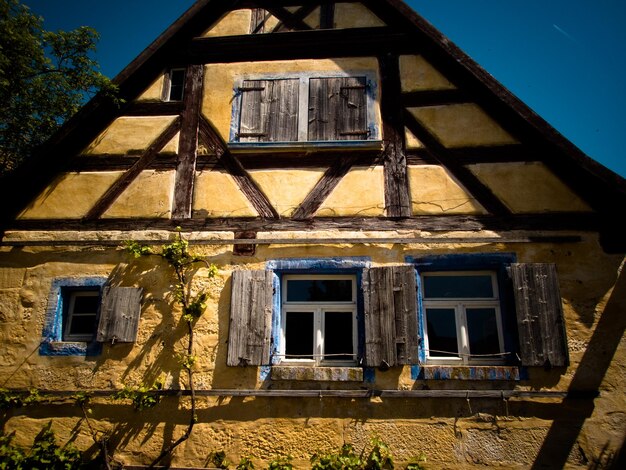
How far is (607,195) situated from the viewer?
4.50m

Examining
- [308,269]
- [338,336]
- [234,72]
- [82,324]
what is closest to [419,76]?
[234,72]

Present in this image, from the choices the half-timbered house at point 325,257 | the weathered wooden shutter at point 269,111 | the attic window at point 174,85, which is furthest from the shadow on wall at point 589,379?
the attic window at point 174,85

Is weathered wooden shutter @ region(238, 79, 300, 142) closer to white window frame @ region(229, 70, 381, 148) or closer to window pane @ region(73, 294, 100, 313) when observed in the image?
white window frame @ region(229, 70, 381, 148)

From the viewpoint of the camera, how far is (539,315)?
423 centimetres

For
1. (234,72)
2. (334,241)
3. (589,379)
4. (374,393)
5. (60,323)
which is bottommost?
(374,393)

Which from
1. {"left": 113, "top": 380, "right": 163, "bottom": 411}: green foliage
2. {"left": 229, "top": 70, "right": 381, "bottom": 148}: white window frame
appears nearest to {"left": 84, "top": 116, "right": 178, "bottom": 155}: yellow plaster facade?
{"left": 229, "top": 70, "right": 381, "bottom": 148}: white window frame

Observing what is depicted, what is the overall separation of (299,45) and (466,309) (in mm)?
4244

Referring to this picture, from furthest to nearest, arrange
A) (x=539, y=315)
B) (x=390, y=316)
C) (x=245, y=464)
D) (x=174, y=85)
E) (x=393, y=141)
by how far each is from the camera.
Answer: (x=174, y=85) → (x=393, y=141) → (x=390, y=316) → (x=539, y=315) → (x=245, y=464)

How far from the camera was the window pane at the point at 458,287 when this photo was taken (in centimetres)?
461

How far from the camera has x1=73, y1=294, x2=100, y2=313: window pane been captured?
16.1 feet

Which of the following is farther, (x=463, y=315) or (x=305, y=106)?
(x=305, y=106)

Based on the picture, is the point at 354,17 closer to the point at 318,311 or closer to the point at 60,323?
the point at 318,311

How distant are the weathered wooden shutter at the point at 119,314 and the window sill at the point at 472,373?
10.9 ft

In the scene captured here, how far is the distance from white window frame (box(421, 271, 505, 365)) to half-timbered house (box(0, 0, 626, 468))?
0.02m
